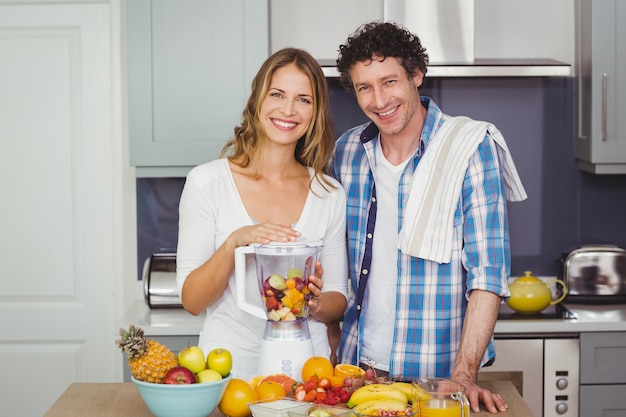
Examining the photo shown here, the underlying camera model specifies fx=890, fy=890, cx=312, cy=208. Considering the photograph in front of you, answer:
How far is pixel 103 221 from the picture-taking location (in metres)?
3.72

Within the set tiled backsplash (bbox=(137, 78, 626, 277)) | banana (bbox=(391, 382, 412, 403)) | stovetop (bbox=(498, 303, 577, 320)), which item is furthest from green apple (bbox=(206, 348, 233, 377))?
tiled backsplash (bbox=(137, 78, 626, 277))

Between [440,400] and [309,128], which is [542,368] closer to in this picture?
[309,128]

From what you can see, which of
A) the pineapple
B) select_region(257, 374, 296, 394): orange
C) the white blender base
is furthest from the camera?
the white blender base

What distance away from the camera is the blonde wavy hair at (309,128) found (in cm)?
226

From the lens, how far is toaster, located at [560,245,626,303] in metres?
3.43

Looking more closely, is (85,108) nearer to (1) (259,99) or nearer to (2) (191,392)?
(1) (259,99)

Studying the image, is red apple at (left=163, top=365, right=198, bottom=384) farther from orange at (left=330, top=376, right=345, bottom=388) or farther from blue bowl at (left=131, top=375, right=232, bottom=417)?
orange at (left=330, top=376, right=345, bottom=388)

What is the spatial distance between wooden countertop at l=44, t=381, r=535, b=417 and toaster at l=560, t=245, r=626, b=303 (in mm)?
1510

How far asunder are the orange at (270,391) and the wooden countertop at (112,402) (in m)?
0.14

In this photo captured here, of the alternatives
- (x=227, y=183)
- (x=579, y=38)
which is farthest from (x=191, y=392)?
(x=579, y=38)

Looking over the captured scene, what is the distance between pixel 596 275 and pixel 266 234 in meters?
1.92

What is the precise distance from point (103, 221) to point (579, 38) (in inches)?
81.7

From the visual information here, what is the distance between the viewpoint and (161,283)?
3303 millimetres

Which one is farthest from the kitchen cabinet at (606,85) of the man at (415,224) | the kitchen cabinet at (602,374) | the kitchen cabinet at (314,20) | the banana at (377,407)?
the banana at (377,407)
